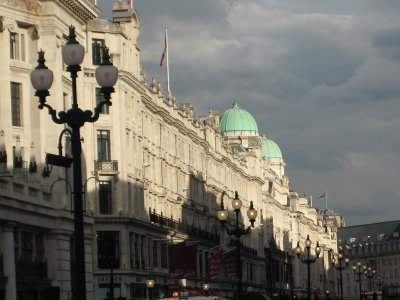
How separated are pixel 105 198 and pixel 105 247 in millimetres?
4283

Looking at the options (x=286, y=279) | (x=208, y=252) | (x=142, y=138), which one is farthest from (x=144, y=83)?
(x=286, y=279)

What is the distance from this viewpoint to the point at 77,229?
27.1 m

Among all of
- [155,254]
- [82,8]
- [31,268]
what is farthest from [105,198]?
[31,268]

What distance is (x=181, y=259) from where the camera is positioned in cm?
9312

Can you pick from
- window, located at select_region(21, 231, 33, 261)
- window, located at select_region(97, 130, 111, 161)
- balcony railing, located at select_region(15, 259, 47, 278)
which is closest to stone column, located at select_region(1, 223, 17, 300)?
balcony railing, located at select_region(15, 259, 47, 278)

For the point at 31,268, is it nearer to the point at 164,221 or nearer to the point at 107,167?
the point at 107,167

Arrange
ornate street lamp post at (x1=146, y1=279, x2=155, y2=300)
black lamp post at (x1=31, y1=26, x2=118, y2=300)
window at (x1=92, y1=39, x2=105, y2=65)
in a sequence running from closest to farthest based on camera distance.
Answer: black lamp post at (x1=31, y1=26, x2=118, y2=300)
window at (x1=92, y1=39, x2=105, y2=65)
ornate street lamp post at (x1=146, y1=279, x2=155, y2=300)

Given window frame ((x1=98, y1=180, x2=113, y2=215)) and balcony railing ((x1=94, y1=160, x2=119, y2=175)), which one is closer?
balcony railing ((x1=94, y1=160, x2=119, y2=175))

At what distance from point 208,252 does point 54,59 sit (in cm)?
6237

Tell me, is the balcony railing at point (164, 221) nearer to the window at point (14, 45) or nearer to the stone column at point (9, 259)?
the window at point (14, 45)

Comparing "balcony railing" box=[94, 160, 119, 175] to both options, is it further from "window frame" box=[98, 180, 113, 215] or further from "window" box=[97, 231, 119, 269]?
"window" box=[97, 231, 119, 269]

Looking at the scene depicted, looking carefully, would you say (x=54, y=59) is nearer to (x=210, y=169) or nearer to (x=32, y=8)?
(x=32, y=8)

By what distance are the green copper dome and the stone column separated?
129 metres

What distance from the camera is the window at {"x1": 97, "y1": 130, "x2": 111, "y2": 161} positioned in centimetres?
8300
